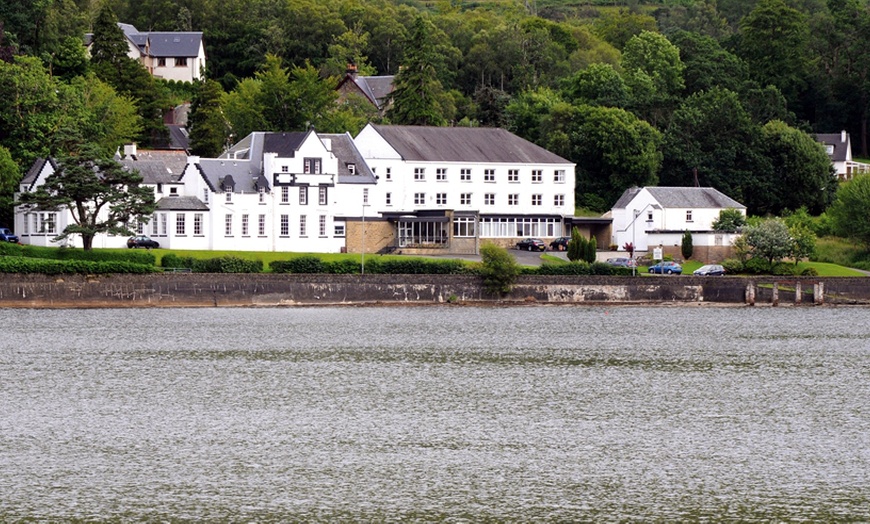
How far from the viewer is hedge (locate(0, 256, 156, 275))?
70.8 metres

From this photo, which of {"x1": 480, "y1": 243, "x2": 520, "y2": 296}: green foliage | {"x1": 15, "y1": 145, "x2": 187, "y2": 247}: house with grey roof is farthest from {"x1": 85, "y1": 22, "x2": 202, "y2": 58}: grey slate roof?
{"x1": 480, "y1": 243, "x2": 520, "y2": 296}: green foliage

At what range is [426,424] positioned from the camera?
36.7 m

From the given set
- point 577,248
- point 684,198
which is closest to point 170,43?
point 684,198

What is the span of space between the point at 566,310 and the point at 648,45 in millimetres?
63057

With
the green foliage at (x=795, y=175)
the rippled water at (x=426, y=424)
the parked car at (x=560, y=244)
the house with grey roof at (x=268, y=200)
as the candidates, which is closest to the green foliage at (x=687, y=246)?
the parked car at (x=560, y=244)

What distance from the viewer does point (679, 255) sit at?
93.0m

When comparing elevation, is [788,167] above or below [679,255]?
above

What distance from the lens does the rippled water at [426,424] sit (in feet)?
91.1

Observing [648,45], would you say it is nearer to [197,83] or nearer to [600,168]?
[600,168]

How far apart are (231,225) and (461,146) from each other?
20.9 m

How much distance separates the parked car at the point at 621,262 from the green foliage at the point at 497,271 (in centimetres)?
880

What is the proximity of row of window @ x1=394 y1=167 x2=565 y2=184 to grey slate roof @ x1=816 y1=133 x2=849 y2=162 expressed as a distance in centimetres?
3975

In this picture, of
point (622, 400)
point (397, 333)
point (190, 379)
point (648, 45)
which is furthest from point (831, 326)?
point (648, 45)

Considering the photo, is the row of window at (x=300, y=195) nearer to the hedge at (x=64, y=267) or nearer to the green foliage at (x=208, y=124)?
the hedge at (x=64, y=267)
